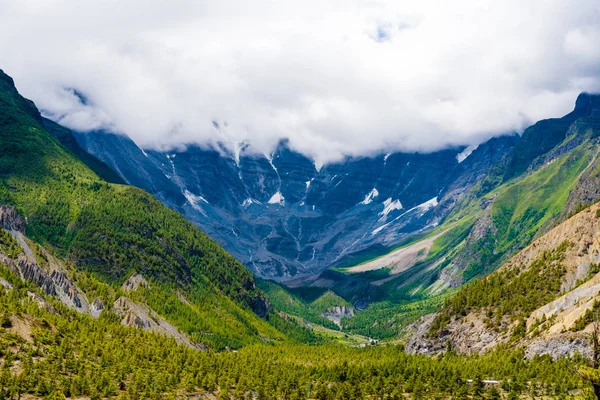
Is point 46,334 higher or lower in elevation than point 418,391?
lower

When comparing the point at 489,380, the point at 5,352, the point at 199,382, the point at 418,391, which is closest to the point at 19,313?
the point at 5,352

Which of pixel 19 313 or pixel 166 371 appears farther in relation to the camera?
pixel 166 371

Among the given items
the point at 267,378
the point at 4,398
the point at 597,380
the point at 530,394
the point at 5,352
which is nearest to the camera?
the point at 597,380

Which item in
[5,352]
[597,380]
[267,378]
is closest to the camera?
[597,380]

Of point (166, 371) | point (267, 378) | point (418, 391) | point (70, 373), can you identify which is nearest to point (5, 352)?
point (70, 373)

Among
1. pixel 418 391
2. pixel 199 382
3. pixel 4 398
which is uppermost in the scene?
pixel 418 391

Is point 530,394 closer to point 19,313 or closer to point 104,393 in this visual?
point 104,393

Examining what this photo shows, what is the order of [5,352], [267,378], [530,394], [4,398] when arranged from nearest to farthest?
[4,398] → [5,352] → [530,394] → [267,378]

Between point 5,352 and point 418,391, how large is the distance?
11880cm

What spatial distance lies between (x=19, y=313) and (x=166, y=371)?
46326mm

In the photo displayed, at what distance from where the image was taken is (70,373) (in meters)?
151

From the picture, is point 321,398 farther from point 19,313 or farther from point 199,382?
point 19,313

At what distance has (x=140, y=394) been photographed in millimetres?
151000

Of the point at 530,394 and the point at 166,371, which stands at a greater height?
the point at 530,394
